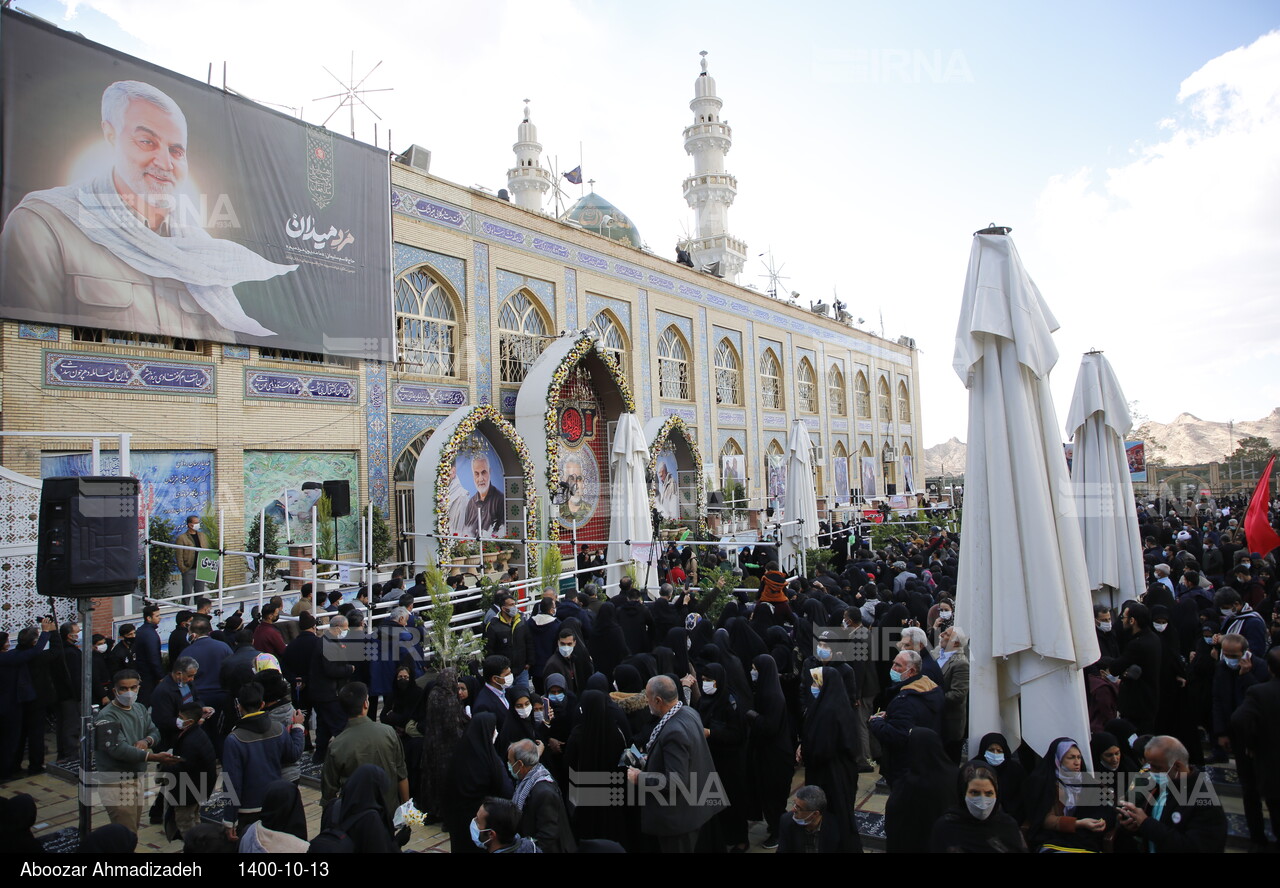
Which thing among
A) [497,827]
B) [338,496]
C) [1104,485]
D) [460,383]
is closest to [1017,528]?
[497,827]

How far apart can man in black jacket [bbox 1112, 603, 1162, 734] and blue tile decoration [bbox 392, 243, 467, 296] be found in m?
13.1

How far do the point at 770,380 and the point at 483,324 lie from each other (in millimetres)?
13793

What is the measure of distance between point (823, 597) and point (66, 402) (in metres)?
10.0

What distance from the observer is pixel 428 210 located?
15008 millimetres

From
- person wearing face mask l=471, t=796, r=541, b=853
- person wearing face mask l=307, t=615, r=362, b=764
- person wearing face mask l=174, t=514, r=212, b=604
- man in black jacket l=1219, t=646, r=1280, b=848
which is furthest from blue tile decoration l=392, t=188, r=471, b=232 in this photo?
man in black jacket l=1219, t=646, r=1280, b=848

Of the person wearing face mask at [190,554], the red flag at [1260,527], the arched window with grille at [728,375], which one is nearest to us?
the red flag at [1260,527]

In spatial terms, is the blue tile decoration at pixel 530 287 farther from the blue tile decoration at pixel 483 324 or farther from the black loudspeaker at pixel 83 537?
the black loudspeaker at pixel 83 537

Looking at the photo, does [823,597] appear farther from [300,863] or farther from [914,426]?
[914,426]

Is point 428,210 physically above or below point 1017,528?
above

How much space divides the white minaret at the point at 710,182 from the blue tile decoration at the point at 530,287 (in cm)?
1437

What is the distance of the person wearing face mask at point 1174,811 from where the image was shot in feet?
9.86

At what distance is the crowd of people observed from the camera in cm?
329

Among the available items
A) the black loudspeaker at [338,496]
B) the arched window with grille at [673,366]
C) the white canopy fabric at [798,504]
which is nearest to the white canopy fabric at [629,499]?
the white canopy fabric at [798,504]

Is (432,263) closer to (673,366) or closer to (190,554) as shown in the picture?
(190,554)
